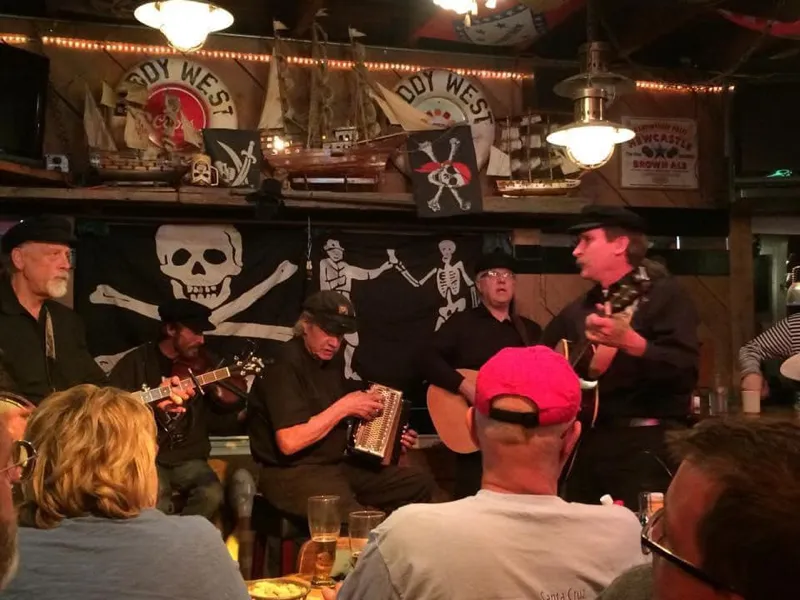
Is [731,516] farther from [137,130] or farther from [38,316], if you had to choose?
[137,130]

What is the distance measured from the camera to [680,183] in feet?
20.0

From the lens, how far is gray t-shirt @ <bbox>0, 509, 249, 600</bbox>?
1.73 meters

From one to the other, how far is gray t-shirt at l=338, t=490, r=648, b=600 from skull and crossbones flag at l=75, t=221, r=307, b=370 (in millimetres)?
3761

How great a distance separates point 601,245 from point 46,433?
2357mm

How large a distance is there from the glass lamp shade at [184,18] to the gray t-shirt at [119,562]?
2.40 metres

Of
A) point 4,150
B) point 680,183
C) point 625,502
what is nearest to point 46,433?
point 625,502

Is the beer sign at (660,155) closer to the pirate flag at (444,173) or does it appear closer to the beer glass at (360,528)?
the pirate flag at (444,173)

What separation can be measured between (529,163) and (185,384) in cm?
265

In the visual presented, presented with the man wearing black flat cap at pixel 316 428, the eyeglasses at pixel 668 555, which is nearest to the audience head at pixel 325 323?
the man wearing black flat cap at pixel 316 428

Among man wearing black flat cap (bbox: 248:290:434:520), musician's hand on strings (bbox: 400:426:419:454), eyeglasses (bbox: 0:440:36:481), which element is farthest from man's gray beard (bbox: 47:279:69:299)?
eyeglasses (bbox: 0:440:36:481)

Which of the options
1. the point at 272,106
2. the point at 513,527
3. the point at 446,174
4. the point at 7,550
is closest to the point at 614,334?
the point at 513,527

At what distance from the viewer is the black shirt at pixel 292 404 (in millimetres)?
4258

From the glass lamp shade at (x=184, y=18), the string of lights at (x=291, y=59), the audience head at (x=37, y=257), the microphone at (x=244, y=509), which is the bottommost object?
the microphone at (x=244, y=509)

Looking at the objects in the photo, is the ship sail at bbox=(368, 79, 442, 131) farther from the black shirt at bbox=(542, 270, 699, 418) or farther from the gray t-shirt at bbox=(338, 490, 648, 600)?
the gray t-shirt at bbox=(338, 490, 648, 600)
